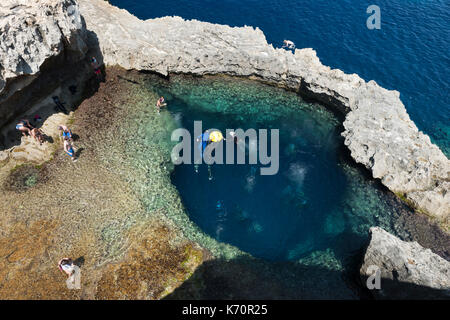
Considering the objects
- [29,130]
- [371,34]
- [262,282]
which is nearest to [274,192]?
[262,282]

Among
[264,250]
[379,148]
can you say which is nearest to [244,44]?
[379,148]

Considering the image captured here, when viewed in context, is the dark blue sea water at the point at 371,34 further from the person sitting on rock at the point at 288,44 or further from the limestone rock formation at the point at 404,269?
the limestone rock formation at the point at 404,269

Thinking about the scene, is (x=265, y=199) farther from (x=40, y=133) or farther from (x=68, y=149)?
(x=40, y=133)

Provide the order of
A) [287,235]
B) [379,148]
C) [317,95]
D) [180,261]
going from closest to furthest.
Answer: [180,261] < [287,235] < [379,148] < [317,95]

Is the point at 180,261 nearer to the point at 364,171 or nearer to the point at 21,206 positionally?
the point at 21,206

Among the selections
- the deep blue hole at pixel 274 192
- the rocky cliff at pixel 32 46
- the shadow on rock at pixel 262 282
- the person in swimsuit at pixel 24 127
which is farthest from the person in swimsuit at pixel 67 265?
the rocky cliff at pixel 32 46

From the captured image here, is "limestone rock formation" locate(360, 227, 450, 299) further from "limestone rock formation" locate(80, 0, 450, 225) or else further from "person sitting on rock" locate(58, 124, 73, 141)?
"person sitting on rock" locate(58, 124, 73, 141)

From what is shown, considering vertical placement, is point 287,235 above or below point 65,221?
above
